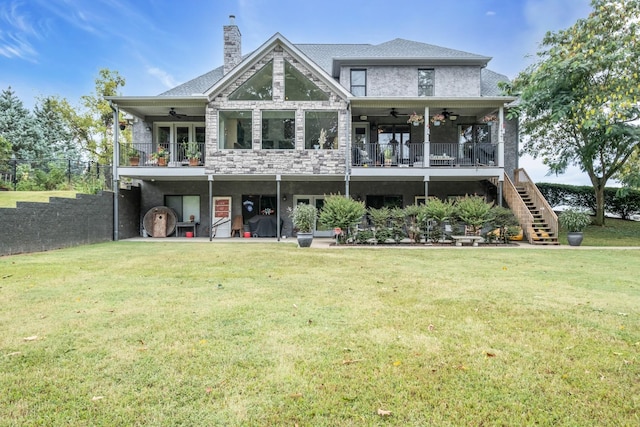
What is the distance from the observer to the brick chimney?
697 inches

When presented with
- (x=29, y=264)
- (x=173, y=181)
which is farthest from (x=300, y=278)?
(x=173, y=181)

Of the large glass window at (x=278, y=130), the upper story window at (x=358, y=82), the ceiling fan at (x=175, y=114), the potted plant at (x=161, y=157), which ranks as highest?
the upper story window at (x=358, y=82)

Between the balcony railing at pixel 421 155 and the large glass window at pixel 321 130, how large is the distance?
42.8 inches

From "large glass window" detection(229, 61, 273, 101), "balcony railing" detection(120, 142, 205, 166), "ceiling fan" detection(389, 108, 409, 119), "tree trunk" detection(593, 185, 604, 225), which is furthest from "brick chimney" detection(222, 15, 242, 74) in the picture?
"tree trunk" detection(593, 185, 604, 225)

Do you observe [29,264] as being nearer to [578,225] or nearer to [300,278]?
[300,278]

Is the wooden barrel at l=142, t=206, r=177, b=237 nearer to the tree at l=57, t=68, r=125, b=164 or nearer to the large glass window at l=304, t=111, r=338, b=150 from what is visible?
the large glass window at l=304, t=111, r=338, b=150

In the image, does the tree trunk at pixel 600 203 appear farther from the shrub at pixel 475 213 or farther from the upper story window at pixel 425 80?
the upper story window at pixel 425 80

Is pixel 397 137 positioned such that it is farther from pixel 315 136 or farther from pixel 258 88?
pixel 258 88

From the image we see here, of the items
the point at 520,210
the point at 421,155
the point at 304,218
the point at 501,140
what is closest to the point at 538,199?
the point at 520,210

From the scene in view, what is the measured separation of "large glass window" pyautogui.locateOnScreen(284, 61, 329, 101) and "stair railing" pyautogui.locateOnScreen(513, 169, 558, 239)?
29.7 ft

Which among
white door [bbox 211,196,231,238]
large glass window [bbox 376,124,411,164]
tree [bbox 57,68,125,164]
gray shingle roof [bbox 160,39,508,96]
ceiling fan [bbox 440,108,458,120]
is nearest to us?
ceiling fan [bbox 440,108,458,120]

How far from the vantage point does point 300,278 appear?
6.59 meters

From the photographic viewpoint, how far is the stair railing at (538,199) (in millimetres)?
13610

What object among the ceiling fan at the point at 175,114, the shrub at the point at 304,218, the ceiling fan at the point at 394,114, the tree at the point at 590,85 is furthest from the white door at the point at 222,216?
the tree at the point at 590,85
